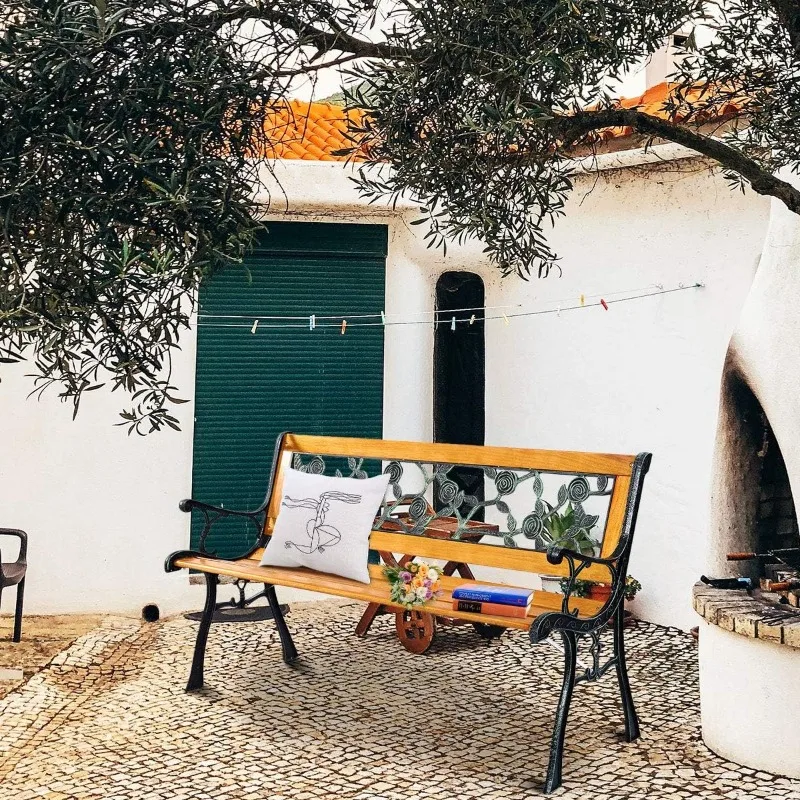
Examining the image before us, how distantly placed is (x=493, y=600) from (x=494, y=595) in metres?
0.03

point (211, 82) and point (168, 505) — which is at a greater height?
point (211, 82)

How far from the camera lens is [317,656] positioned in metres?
5.52

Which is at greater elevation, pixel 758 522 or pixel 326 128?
pixel 326 128

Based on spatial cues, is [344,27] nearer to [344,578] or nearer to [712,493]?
[344,578]

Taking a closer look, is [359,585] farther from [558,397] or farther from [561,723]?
[558,397]

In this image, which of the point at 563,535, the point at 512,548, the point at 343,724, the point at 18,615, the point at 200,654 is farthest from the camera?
the point at 18,615

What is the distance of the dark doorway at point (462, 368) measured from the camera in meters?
7.36

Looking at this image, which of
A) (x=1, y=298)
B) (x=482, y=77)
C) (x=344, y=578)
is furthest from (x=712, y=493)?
(x=1, y=298)

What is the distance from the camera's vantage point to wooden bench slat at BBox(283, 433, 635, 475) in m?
4.46

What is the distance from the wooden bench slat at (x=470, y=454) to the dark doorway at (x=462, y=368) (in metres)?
2.03

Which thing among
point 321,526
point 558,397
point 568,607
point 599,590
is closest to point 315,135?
point 558,397

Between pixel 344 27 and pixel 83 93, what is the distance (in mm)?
1058

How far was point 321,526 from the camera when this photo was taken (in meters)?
4.88

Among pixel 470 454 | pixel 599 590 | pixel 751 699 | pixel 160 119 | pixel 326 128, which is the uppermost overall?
pixel 326 128
